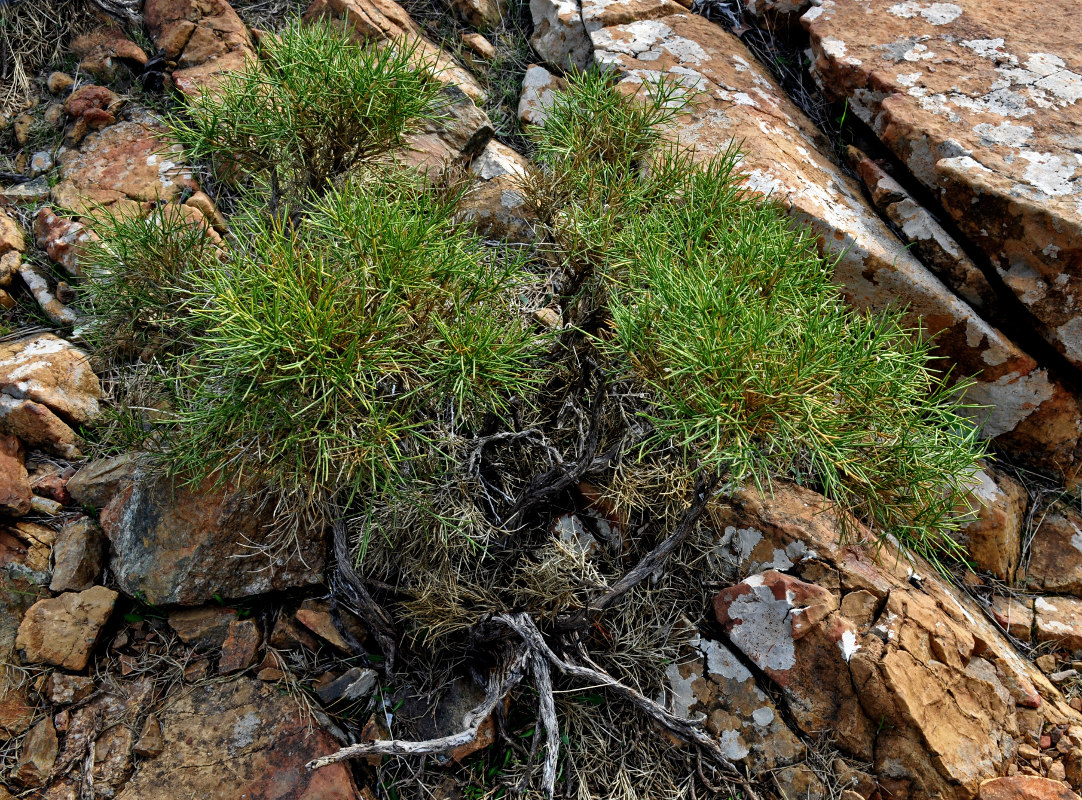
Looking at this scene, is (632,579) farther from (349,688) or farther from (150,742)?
(150,742)

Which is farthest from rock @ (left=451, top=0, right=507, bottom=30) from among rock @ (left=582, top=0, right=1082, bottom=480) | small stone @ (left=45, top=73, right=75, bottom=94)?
small stone @ (left=45, top=73, right=75, bottom=94)

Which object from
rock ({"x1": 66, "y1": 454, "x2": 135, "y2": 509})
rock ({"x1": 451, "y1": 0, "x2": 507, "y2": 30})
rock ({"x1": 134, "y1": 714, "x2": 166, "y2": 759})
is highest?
rock ({"x1": 451, "y1": 0, "x2": 507, "y2": 30})

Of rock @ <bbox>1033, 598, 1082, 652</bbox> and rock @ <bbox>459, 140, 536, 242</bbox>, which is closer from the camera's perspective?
rock @ <bbox>1033, 598, 1082, 652</bbox>

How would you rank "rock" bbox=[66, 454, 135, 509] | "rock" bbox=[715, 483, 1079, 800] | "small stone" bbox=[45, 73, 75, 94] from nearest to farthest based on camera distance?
"rock" bbox=[715, 483, 1079, 800] → "rock" bbox=[66, 454, 135, 509] → "small stone" bbox=[45, 73, 75, 94]

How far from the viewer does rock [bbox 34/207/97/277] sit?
3094 millimetres

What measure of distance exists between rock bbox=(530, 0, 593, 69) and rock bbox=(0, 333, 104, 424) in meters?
2.89

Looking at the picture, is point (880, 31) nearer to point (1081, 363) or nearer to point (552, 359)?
point (1081, 363)

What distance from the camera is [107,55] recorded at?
371cm

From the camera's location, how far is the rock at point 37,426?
2.69 m

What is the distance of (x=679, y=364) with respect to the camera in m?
1.76

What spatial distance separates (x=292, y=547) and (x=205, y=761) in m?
0.73

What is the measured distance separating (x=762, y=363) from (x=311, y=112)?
183 cm

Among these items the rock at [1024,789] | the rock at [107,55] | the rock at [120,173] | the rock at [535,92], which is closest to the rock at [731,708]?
the rock at [1024,789]

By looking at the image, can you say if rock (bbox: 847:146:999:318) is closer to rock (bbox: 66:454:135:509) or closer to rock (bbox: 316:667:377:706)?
rock (bbox: 316:667:377:706)
